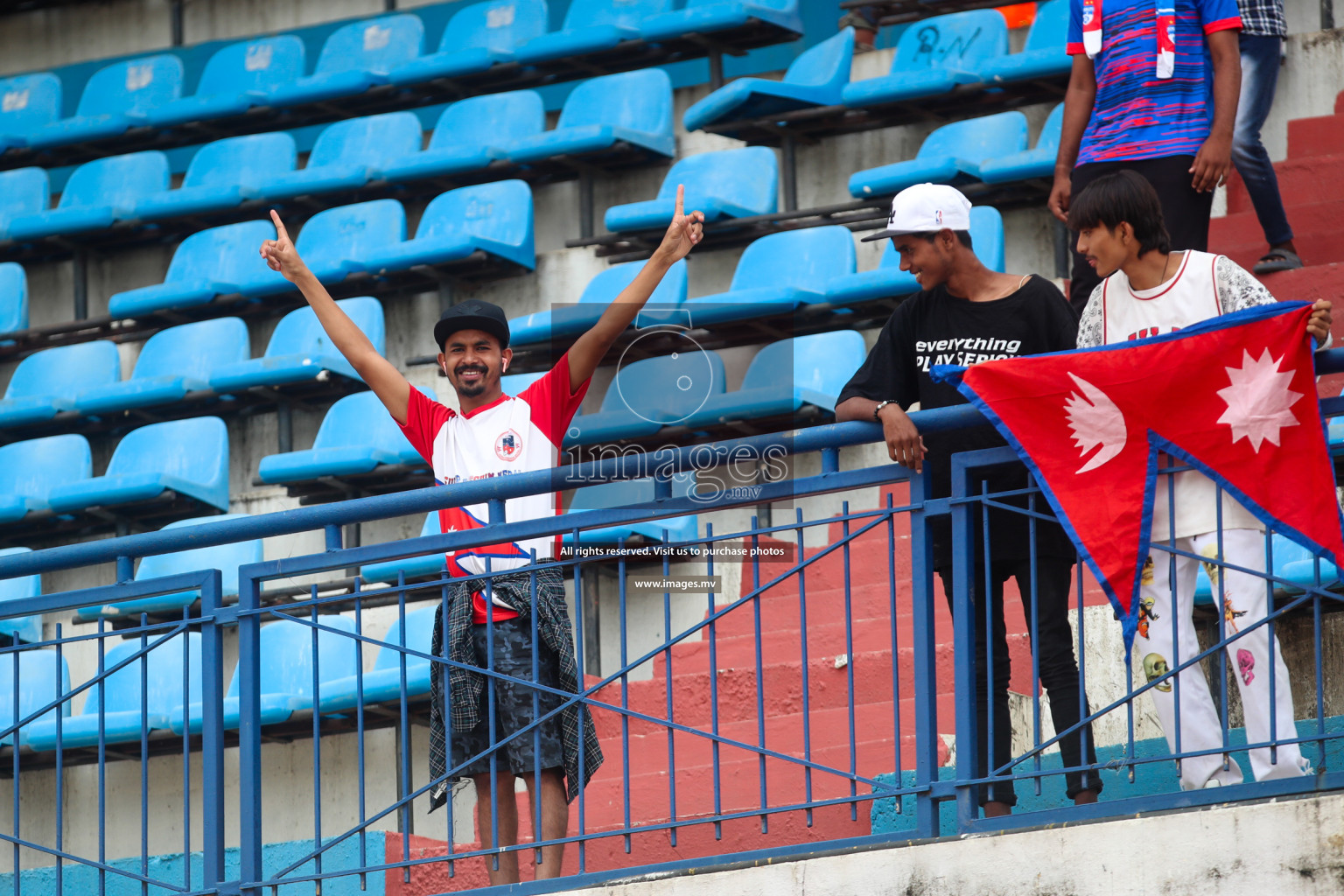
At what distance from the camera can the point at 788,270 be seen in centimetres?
728

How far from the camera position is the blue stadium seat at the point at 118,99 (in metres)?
9.95

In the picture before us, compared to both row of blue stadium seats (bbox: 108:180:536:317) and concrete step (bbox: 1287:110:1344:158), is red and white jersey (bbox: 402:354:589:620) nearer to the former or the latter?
row of blue stadium seats (bbox: 108:180:536:317)

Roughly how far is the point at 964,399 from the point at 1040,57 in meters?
3.50

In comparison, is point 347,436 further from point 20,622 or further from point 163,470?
point 20,622

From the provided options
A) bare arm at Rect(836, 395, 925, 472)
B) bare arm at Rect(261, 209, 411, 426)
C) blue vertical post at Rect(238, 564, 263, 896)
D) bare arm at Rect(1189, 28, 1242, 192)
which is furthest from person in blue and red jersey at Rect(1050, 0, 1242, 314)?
blue vertical post at Rect(238, 564, 263, 896)

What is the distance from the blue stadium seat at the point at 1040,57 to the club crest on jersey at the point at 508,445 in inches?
146

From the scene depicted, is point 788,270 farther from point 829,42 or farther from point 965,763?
point 965,763

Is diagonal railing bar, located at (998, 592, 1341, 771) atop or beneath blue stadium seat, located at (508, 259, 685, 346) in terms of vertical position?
beneath

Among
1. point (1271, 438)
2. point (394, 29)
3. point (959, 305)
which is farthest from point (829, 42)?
point (1271, 438)

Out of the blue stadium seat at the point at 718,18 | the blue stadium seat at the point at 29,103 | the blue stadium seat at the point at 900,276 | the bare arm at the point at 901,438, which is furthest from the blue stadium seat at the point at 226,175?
the bare arm at the point at 901,438

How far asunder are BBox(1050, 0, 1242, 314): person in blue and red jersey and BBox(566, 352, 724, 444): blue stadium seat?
1907 millimetres

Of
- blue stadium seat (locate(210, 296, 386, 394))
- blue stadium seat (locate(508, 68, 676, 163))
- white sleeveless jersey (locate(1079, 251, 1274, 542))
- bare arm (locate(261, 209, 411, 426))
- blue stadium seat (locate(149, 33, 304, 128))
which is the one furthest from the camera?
blue stadium seat (locate(149, 33, 304, 128))

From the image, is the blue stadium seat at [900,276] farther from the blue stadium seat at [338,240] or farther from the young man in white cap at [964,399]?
the blue stadium seat at [338,240]

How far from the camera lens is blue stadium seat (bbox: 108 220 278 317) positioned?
340 inches
